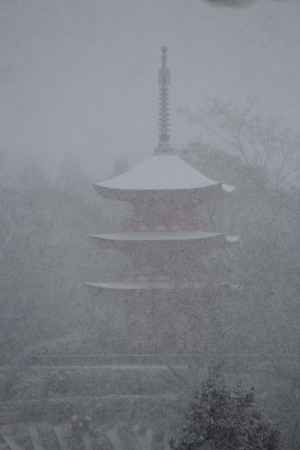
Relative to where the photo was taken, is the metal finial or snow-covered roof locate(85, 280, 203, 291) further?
the metal finial

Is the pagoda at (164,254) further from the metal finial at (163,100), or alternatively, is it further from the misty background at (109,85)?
the misty background at (109,85)

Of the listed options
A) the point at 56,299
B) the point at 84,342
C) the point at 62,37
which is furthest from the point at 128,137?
the point at 62,37

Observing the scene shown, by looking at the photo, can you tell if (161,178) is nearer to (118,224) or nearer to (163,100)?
(163,100)

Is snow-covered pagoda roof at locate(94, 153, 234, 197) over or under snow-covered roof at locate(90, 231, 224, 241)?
over

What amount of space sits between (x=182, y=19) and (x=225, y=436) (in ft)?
416

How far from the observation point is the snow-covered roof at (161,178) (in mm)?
13859

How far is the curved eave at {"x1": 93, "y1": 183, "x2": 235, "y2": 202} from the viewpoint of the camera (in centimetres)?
1369

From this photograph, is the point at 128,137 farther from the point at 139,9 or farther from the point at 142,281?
the point at 139,9

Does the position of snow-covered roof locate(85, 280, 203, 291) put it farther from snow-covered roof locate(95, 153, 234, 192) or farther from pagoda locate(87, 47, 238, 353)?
snow-covered roof locate(95, 153, 234, 192)

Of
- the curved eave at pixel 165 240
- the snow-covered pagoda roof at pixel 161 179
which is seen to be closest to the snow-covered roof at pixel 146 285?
the curved eave at pixel 165 240

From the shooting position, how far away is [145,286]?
13773 mm

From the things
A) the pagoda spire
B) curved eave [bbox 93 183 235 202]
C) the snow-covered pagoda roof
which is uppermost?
the pagoda spire

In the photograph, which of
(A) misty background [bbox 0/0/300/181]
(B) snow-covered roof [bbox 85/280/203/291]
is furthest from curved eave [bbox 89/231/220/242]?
(A) misty background [bbox 0/0/300/181]

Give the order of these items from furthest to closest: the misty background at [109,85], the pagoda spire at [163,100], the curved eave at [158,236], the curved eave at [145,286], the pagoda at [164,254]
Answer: the misty background at [109,85] < the pagoda spire at [163,100] < the pagoda at [164,254] < the curved eave at [145,286] < the curved eave at [158,236]
